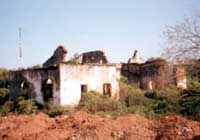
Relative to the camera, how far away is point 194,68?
40.5ft

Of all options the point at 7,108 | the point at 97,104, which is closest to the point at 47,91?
the point at 7,108

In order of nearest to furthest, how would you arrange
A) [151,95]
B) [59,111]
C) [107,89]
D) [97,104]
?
[59,111] → [97,104] → [107,89] → [151,95]

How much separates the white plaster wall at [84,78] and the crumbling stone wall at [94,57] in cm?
431

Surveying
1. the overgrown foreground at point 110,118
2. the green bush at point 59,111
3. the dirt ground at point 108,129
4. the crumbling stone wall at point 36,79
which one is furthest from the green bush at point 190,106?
the dirt ground at point 108,129

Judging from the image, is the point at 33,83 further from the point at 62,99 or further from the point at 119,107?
the point at 119,107

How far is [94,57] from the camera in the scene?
2828cm

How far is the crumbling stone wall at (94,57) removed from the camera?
27.6 meters

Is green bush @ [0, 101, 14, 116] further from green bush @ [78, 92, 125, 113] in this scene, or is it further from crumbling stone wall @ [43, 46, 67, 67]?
green bush @ [78, 92, 125, 113]

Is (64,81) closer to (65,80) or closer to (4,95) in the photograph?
(65,80)

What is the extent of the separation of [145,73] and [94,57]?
15.0 feet

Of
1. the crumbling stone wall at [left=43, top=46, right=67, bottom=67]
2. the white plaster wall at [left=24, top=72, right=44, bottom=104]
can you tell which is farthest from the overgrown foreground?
the crumbling stone wall at [left=43, top=46, right=67, bottom=67]

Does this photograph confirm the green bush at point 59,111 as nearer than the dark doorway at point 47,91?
Yes

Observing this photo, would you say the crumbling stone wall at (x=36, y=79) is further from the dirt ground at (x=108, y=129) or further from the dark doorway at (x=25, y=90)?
the dirt ground at (x=108, y=129)

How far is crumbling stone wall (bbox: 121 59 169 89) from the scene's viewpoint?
2610cm
